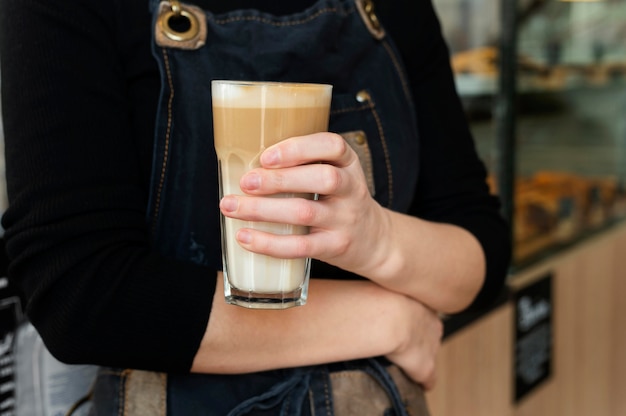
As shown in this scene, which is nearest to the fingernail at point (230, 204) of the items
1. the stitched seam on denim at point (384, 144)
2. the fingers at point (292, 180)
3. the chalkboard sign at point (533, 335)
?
the fingers at point (292, 180)

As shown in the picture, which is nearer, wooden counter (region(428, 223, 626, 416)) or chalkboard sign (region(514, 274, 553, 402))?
wooden counter (region(428, 223, 626, 416))

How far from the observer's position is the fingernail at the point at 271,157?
0.68 meters

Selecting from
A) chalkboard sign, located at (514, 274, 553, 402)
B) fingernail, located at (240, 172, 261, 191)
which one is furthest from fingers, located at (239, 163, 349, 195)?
chalkboard sign, located at (514, 274, 553, 402)

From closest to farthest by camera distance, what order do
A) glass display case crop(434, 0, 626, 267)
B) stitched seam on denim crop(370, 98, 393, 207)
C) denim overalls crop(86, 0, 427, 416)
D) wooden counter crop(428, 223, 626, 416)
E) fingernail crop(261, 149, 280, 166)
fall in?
fingernail crop(261, 149, 280, 166) < denim overalls crop(86, 0, 427, 416) < stitched seam on denim crop(370, 98, 393, 207) < wooden counter crop(428, 223, 626, 416) < glass display case crop(434, 0, 626, 267)

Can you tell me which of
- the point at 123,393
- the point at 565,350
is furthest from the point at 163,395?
the point at 565,350

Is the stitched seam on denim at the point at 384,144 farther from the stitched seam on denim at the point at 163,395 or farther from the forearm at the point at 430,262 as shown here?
the stitched seam on denim at the point at 163,395

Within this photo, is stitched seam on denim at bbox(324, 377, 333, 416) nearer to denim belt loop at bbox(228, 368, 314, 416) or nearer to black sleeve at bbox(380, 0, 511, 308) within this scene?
denim belt loop at bbox(228, 368, 314, 416)

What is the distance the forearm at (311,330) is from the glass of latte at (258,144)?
4.1 inches

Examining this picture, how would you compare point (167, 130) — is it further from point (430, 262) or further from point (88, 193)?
point (430, 262)

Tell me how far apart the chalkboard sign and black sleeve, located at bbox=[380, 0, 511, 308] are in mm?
1473

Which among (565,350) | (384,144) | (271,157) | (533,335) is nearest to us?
(271,157)

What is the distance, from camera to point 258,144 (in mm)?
733

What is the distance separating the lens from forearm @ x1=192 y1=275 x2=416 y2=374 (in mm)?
899

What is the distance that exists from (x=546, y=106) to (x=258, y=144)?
8.71ft
